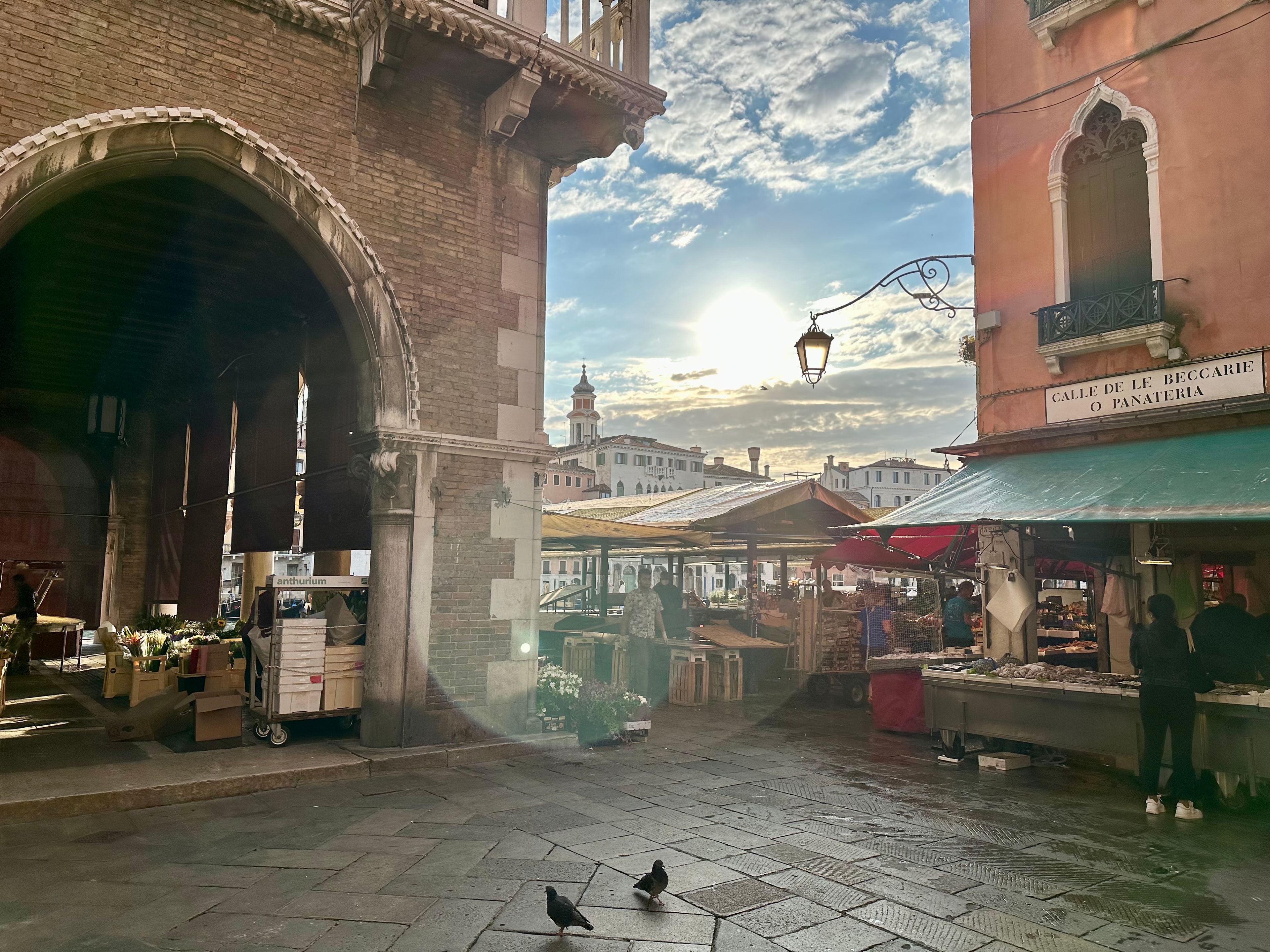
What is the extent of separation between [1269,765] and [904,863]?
11.6ft

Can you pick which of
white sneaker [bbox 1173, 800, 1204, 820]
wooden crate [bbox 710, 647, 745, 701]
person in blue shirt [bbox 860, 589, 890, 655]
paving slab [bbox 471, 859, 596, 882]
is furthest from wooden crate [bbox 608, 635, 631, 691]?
white sneaker [bbox 1173, 800, 1204, 820]

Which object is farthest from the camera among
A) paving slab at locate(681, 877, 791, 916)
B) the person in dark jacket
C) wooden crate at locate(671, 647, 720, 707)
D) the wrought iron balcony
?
wooden crate at locate(671, 647, 720, 707)

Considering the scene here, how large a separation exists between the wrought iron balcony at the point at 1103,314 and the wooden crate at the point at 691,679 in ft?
21.4

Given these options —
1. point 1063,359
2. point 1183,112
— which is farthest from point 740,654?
point 1183,112

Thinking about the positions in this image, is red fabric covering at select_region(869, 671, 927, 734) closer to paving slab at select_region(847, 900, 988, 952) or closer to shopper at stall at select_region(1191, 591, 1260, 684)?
shopper at stall at select_region(1191, 591, 1260, 684)

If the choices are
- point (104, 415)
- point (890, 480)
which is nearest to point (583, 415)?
point (890, 480)

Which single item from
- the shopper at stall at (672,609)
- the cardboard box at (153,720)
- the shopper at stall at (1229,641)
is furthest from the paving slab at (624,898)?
the shopper at stall at (672,609)

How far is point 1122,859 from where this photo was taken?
18.2 feet

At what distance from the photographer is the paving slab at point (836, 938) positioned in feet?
13.7

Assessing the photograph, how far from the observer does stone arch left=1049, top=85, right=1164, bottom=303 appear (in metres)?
8.88

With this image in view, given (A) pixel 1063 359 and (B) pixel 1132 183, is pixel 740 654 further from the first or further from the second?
(B) pixel 1132 183

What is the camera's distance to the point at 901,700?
33.8 ft

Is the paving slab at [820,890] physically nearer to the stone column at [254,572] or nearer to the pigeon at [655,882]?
the pigeon at [655,882]

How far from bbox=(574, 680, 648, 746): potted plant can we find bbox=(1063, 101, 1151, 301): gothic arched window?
7.07m
